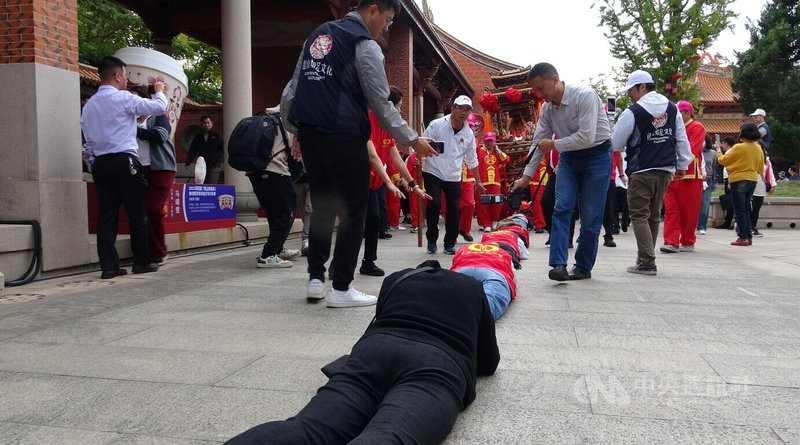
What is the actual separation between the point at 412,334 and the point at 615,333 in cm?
177

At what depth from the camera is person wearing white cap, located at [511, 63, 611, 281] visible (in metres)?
5.11

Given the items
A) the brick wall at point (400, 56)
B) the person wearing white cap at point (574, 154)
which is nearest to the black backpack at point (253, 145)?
the person wearing white cap at point (574, 154)

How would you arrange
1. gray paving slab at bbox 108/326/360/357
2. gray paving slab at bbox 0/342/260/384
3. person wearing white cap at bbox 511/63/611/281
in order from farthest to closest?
person wearing white cap at bbox 511/63/611/281, gray paving slab at bbox 108/326/360/357, gray paving slab at bbox 0/342/260/384

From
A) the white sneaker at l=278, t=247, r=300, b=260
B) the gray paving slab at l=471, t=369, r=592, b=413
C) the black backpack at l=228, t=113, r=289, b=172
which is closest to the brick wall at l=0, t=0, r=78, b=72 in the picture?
the black backpack at l=228, t=113, r=289, b=172

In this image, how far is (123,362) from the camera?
2885mm

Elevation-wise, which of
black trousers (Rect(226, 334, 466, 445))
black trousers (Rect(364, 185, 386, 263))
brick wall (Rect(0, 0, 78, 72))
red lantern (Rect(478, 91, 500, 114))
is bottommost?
black trousers (Rect(226, 334, 466, 445))

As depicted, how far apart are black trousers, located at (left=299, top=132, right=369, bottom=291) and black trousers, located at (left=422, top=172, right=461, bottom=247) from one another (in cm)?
341

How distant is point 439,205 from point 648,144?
8.03 feet

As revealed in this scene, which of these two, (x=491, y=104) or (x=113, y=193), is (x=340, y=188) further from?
(x=491, y=104)

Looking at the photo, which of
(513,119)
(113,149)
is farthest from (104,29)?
(113,149)

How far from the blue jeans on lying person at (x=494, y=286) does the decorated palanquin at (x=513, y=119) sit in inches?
364

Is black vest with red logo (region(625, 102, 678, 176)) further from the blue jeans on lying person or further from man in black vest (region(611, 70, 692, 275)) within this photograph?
the blue jeans on lying person

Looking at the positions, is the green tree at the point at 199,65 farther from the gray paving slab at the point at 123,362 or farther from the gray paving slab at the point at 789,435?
the gray paving slab at the point at 789,435

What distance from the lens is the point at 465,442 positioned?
6.59 feet
